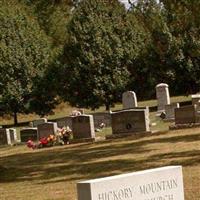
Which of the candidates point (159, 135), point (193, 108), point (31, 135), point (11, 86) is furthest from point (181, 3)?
point (11, 86)

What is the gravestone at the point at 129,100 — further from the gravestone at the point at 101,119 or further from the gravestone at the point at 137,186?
the gravestone at the point at 137,186

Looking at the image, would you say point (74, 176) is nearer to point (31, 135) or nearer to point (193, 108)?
point (193, 108)

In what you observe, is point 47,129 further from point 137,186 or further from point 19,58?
point 137,186

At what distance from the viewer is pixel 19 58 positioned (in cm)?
4697

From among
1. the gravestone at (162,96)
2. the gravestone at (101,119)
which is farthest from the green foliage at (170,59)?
the gravestone at (101,119)

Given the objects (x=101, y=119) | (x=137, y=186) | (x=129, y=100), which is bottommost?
(x=137, y=186)

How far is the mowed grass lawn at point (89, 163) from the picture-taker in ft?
44.0

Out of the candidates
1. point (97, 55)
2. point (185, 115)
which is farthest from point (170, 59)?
point (185, 115)

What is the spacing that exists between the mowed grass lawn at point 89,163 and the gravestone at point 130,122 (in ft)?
4.57

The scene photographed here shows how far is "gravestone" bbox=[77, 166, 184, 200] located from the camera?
7035 millimetres

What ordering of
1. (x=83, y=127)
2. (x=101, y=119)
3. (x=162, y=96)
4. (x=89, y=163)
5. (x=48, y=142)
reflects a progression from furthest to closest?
(x=162, y=96)
(x=101, y=119)
(x=83, y=127)
(x=48, y=142)
(x=89, y=163)

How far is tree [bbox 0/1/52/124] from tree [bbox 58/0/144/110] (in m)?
3.24

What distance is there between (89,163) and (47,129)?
34.8 ft

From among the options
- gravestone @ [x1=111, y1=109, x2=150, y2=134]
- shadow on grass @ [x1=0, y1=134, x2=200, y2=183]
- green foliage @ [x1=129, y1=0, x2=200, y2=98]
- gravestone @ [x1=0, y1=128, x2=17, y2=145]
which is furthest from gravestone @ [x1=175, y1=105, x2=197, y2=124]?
green foliage @ [x1=129, y1=0, x2=200, y2=98]
